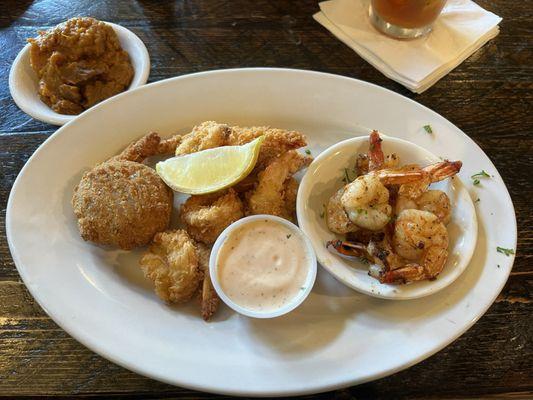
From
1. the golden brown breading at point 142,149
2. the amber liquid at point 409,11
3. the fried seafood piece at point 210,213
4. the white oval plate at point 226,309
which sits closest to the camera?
the white oval plate at point 226,309

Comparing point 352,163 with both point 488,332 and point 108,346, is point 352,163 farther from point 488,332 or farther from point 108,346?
point 108,346

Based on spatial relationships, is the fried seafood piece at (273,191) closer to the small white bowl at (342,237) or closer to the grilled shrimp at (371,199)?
the small white bowl at (342,237)

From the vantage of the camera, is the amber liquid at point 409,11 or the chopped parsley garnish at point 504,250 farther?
the amber liquid at point 409,11

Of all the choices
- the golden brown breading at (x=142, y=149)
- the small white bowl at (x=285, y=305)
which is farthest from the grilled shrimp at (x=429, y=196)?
the golden brown breading at (x=142, y=149)

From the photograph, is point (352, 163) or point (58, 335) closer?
point (58, 335)

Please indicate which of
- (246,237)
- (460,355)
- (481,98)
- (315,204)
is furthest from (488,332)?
(481,98)

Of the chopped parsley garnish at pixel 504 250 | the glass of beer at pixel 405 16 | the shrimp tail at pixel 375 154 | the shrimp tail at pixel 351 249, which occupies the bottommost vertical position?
the chopped parsley garnish at pixel 504 250
